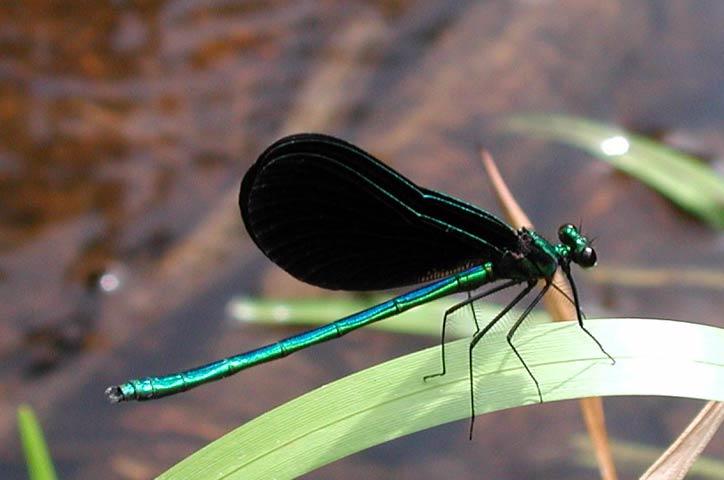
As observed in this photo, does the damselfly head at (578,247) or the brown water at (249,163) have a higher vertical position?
the brown water at (249,163)

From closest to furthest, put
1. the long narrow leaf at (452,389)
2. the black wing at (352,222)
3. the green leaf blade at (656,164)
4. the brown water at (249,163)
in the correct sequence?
the long narrow leaf at (452,389)
the black wing at (352,222)
the brown water at (249,163)
the green leaf blade at (656,164)

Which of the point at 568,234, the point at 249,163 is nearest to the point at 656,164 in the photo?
the point at 568,234

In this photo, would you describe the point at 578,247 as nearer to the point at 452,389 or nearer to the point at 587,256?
the point at 587,256

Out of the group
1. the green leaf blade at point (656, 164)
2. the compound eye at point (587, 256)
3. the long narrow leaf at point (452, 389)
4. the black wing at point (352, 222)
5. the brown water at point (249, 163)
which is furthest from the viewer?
the green leaf blade at point (656, 164)

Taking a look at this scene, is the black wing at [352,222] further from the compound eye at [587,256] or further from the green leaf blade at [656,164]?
the green leaf blade at [656,164]

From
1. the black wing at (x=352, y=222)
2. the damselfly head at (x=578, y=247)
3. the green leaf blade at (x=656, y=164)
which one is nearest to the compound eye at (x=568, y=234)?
the damselfly head at (x=578, y=247)
